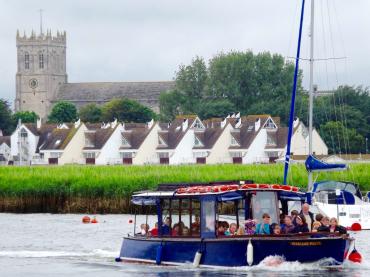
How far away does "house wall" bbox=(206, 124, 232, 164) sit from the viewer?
540 ft

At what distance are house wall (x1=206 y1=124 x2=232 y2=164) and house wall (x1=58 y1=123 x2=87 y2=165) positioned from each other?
15.7m

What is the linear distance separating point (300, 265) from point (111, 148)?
405 ft

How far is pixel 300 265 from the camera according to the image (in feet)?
151

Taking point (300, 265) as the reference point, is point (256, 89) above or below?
above

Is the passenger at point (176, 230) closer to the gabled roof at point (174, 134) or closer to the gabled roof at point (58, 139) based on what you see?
the gabled roof at point (174, 134)

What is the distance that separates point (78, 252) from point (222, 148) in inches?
4222

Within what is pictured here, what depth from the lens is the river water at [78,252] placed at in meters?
46.2

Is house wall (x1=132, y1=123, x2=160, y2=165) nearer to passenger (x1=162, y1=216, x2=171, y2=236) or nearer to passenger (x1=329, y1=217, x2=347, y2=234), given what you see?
passenger (x1=162, y1=216, x2=171, y2=236)

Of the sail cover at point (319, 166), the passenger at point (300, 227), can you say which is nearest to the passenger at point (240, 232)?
the passenger at point (300, 227)

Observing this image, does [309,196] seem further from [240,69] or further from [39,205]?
[240,69]

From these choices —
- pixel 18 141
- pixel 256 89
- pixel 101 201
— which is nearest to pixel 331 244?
pixel 101 201

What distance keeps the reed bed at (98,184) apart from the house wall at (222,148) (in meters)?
77.8

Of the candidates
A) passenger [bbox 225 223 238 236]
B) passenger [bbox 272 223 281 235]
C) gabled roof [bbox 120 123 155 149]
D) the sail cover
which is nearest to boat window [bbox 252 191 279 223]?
passenger [bbox 225 223 238 236]

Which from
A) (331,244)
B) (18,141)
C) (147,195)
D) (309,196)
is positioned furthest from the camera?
(18,141)
